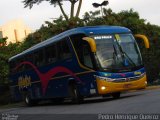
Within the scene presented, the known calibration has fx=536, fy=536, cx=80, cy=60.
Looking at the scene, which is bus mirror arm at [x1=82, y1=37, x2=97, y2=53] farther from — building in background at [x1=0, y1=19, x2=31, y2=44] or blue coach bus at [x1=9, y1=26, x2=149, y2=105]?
→ building in background at [x1=0, y1=19, x2=31, y2=44]

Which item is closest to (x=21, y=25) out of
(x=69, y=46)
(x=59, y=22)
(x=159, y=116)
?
(x=59, y=22)

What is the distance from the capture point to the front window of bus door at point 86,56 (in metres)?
22.1

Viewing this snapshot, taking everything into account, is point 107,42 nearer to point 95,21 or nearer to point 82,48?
point 82,48

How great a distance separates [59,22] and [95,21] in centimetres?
309

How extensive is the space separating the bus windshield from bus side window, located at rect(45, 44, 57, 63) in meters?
3.22

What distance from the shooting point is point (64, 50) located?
23641mm

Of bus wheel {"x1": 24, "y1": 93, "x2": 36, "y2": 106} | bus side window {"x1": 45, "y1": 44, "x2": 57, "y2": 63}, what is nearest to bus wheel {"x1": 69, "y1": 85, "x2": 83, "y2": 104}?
bus side window {"x1": 45, "y1": 44, "x2": 57, "y2": 63}

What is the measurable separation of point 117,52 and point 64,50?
2.65m

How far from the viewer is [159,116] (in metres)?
13.4

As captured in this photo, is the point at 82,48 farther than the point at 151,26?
No

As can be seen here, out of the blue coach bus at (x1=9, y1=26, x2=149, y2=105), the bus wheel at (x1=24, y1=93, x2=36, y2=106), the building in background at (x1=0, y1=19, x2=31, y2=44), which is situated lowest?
the bus wheel at (x1=24, y1=93, x2=36, y2=106)

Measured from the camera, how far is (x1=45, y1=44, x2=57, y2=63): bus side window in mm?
24869

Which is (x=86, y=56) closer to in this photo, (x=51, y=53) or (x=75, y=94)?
(x=75, y=94)

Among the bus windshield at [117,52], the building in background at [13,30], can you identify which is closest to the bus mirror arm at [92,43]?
the bus windshield at [117,52]
